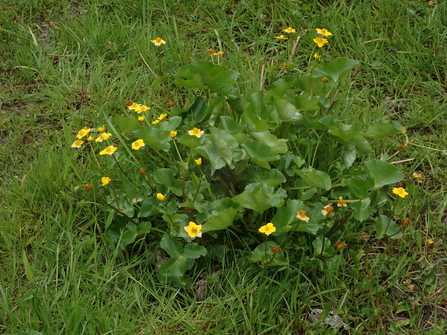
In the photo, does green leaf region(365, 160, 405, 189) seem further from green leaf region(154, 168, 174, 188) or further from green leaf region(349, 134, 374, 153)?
green leaf region(154, 168, 174, 188)

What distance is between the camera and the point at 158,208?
2.07 m

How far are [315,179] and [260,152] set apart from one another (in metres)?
0.24

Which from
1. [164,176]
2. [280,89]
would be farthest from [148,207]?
[280,89]

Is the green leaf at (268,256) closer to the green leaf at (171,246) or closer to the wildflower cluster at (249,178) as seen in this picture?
the wildflower cluster at (249,178)

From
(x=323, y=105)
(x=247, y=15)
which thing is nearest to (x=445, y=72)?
(x=323, y=105)

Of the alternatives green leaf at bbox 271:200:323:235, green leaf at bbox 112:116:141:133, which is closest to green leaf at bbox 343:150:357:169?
green leaf at bbox 271:200:323:235

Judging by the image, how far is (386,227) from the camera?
201 centimetres

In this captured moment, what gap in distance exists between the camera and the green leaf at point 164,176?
83.1 inches

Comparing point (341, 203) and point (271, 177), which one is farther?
point (271, 177)

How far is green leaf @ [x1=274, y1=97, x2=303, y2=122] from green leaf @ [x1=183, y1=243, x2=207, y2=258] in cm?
67

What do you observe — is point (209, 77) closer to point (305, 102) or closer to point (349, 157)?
point (305, 102)

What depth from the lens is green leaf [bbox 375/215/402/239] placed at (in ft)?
6.64

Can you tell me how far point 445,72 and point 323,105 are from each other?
995 mm

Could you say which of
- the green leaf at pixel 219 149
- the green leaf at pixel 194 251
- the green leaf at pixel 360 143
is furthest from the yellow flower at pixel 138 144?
the green leaf at pixel 360 143
